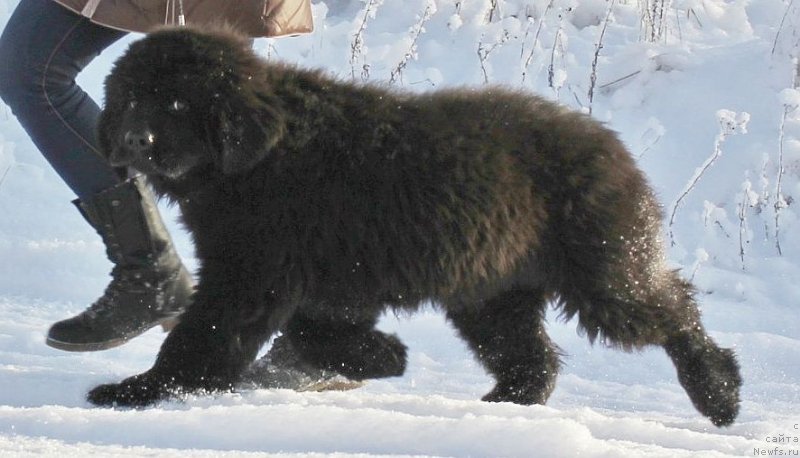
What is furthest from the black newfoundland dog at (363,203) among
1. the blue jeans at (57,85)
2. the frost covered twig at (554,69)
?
the frost covered twig at (554,69)

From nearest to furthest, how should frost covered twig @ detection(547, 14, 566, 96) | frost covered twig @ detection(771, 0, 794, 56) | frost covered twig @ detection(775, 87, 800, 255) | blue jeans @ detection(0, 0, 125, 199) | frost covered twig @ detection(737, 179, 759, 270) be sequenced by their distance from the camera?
blue jeans @ detection(0, 0, 125, 199) → frost covered twig @ detection(737, 179, 759, 270) → frost covered twig @ detection(775, 87, 800, 255) → frost covered twig @ detection(547, 14, 566, 96) → frost covered twig @ detection(771, 0, 794, 56)

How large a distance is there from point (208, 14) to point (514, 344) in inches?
60.3

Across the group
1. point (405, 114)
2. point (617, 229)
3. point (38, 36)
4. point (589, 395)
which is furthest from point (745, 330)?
point (38, 36)

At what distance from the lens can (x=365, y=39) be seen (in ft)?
27.3

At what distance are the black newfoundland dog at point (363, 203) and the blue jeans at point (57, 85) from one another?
0.36m

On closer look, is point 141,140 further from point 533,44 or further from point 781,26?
point 781,26

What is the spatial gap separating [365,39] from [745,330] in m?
3.75

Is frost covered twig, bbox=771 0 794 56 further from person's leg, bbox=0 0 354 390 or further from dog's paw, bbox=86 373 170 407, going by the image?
dog's paw, bbox=86 373 170 407

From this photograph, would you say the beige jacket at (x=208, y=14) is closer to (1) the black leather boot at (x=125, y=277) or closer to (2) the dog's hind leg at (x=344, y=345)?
(1) the black leather boot at (x=125, y=277)

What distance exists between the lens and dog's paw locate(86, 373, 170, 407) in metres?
3.54

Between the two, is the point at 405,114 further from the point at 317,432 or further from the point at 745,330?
the point at 745,330

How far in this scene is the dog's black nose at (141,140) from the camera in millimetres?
3471

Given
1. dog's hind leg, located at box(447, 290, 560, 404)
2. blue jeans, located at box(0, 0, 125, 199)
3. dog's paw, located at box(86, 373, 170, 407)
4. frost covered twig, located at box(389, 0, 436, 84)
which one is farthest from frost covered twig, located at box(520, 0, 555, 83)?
dog's paw, located at box(86, 373, 170, 407)

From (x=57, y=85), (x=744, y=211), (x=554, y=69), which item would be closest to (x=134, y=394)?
(x=57, y=85)
